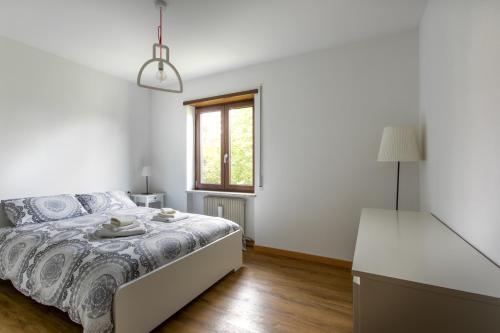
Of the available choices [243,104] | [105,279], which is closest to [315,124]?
[243,104]

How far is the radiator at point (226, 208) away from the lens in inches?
134

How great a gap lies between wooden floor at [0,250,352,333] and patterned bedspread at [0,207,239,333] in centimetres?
21

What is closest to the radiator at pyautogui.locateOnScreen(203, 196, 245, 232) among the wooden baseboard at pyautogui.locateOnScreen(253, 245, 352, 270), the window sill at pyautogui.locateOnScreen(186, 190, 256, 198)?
the window sill at pyautogui.locateOnScreen(186, 190, 256, 198)

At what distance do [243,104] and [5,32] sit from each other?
2.78 m

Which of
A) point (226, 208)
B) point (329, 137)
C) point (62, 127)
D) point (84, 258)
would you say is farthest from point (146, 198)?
point (329, 137)

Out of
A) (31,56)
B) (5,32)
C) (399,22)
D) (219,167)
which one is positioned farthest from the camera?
(219,167)

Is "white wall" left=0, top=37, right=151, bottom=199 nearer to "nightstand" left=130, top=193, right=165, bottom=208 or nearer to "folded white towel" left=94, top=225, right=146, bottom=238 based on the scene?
"nightstand" left=130, top=193, right=165, bottom=208

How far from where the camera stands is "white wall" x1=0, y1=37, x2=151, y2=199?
8.76ft

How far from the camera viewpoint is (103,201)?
3082 mm

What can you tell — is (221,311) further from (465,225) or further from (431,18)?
(431,18)

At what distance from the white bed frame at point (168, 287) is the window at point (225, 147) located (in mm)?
1327

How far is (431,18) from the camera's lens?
1.92 metres

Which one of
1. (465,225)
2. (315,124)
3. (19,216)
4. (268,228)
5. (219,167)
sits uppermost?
(315,124)

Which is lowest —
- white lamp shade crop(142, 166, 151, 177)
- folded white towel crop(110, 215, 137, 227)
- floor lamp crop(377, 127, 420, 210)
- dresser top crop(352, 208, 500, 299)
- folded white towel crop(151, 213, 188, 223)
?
folded white towel crop(151, 213, 188, 223)
